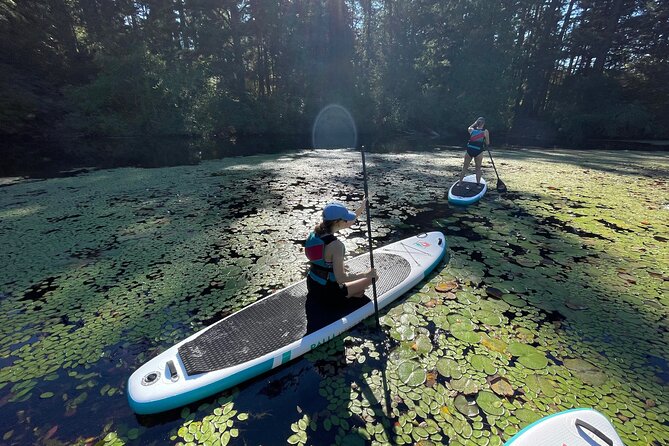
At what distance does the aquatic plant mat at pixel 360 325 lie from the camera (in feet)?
7.47

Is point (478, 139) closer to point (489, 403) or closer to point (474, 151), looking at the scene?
point (474, 151)

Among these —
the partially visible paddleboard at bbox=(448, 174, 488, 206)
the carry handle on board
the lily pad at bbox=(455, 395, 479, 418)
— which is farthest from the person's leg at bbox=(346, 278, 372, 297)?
the partially visible paddleboard at bbox=(448, 174, 488, 206)

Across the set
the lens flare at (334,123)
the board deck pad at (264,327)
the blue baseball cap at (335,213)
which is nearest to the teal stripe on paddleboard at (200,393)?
the board deck pad at (264,327)

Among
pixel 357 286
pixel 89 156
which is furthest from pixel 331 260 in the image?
pixel 89 156

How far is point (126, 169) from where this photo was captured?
38.2 ft

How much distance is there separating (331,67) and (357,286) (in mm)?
31479

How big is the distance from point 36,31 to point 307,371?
37457 millimetres

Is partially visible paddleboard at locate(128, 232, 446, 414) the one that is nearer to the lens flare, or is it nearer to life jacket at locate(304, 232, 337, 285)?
life jacket at locate(304, 232, 337, 285)

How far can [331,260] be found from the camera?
303 cm

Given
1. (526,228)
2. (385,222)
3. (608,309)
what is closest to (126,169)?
(385,222)

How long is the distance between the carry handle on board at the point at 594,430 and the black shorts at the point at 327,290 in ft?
7.05

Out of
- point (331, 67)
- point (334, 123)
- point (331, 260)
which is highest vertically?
point (331, 67)

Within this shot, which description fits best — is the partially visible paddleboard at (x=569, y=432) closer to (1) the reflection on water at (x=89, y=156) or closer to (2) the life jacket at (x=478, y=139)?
(2) the life jacket at (x=478, y=139)

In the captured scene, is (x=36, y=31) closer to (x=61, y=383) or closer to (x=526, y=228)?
(x=61, y=383)
